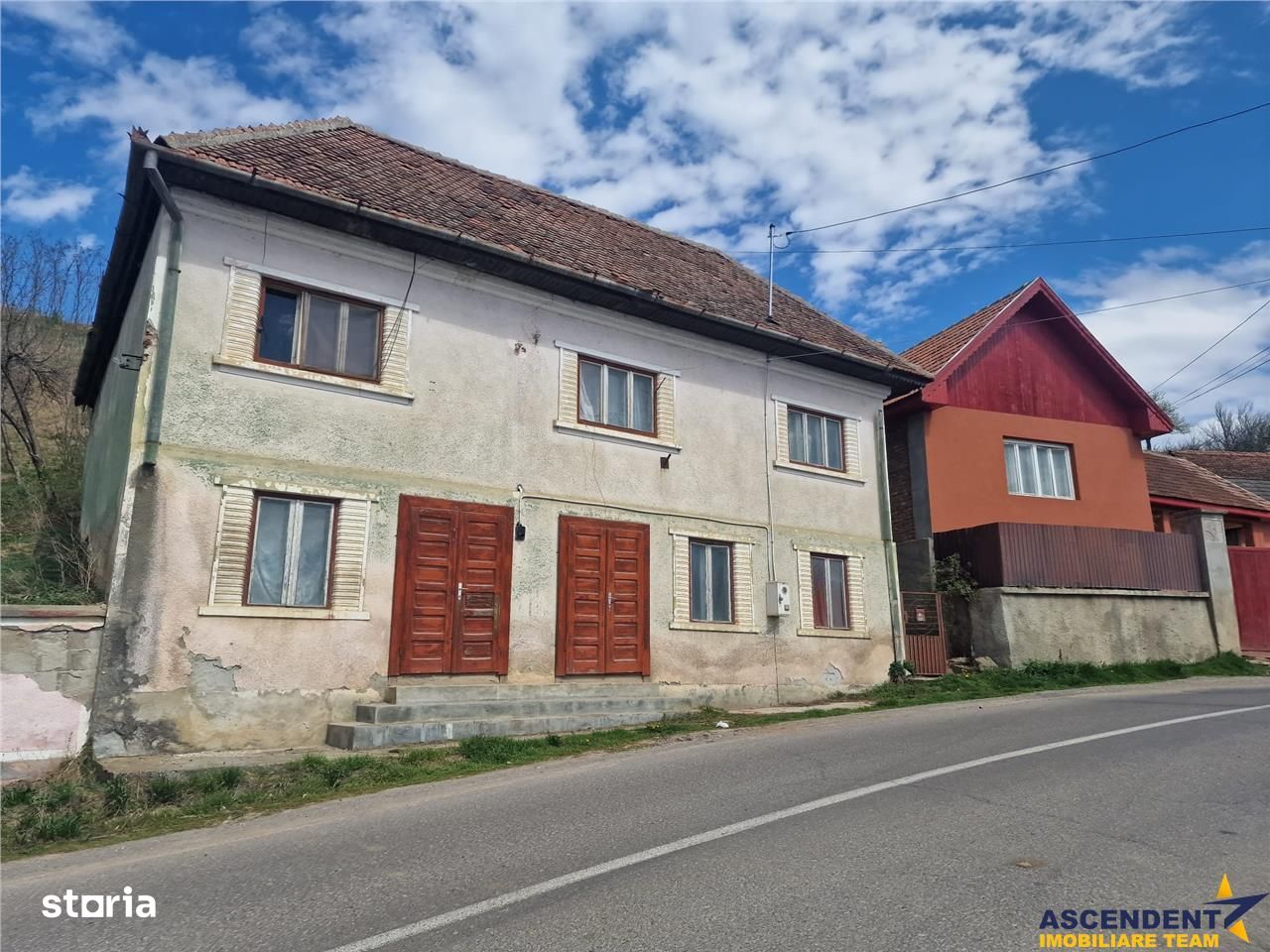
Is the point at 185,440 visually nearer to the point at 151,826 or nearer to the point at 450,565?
the point at 450,565

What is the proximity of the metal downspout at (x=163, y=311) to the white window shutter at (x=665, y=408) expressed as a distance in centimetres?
692

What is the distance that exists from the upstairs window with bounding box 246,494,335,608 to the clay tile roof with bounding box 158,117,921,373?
3826 millimetres

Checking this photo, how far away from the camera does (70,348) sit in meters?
26.1

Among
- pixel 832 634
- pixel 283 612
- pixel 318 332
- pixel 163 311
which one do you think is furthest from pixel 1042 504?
pixel 163 311

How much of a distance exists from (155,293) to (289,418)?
197 centimetres

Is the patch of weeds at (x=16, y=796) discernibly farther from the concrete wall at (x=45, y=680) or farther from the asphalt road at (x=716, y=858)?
the asphalt road at (x=716, y=858)

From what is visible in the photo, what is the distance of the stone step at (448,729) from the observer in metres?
9.31

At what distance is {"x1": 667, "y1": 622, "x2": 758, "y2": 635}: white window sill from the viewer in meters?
13.2

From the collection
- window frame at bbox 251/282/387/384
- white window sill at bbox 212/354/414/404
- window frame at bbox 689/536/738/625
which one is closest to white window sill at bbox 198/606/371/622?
white window sill at bbox 212/354/414/404

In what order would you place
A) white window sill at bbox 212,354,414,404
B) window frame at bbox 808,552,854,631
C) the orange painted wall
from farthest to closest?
the orange painted wall
window frame at bbox 808,552,854,631
white window sill at bbox 212,354,414,404

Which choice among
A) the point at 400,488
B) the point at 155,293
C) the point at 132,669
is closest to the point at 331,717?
the point at 132,669

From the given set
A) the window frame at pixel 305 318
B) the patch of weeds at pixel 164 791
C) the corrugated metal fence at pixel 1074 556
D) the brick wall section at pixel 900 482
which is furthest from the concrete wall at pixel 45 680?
the brick wall section at pixel 900 482

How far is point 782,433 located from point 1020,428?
8368 mm

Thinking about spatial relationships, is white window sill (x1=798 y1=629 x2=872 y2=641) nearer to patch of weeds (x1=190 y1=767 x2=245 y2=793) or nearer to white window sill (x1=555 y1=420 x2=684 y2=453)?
white window sill (x1=555 y1=420 x2=684 y2=453)
